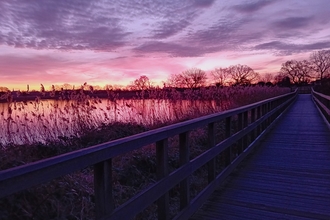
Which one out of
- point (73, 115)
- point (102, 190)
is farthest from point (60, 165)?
point (73, 115)

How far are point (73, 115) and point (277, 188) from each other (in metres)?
5.29

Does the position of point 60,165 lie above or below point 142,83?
below

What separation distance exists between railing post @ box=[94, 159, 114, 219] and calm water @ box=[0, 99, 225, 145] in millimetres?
→ 4833

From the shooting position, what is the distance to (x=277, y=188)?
437 cm

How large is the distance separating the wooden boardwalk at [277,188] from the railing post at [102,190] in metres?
1.83

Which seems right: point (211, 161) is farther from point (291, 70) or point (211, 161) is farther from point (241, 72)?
point (291, 70)

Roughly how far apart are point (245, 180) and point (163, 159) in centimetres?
258

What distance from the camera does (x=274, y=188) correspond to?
14.3 ft

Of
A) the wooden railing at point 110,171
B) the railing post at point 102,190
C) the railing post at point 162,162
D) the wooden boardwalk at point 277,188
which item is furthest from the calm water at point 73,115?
the railing post at point 102,190

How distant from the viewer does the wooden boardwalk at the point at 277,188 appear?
3.51 meters

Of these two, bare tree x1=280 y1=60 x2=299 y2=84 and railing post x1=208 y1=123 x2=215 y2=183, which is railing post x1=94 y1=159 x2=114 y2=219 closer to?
railing post x1=208 y1=123 x2=215 y2=183

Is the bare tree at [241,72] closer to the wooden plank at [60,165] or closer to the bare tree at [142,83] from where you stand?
the bare tree at [142,83]

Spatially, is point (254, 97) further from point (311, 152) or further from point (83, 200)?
point (83, 200)

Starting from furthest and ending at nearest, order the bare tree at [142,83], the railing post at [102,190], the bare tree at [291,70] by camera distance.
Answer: the bare tree at [291,70]
the bare tree at [142,83]
the railing post at [102,190]
